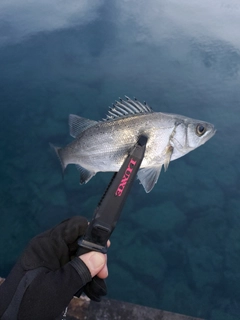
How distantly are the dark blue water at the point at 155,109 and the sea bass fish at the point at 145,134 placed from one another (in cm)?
215

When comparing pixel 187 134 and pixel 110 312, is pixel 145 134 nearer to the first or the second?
pixel 187 134

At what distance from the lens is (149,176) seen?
306 centimetres

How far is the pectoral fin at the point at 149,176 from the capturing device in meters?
3.03

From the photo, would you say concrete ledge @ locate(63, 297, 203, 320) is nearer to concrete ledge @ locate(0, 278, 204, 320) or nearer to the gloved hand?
concrete ledge @ locate(0, 278, 204, 320)

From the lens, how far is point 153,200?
5.23m

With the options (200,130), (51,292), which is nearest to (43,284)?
(51,292)

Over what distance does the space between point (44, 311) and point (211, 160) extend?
15.9 feet

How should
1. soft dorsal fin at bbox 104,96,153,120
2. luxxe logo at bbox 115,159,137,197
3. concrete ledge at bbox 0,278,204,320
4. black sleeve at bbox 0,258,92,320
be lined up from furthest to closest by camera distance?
1. concrete ledge at bbox 0,278,204,320
2. soft dorsal fin at bbox 104,96,153,120
3. luxxe logo at bbox 115,159,137,197
4. black sleeve at bbox 0,258,92,320

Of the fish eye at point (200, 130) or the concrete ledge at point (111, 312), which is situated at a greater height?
the fish eye at point (200, 130)

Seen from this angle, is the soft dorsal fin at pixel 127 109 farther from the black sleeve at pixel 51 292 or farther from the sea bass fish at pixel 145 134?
the black sleeve at pixel 51 292

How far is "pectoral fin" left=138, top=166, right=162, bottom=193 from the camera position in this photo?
3.03 m

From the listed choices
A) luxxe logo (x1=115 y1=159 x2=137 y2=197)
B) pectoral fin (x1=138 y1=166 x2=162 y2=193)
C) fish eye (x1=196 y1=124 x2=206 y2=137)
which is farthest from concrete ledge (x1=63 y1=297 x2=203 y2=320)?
fish eye (x1=196 y1=124 x2=206 y2=137)

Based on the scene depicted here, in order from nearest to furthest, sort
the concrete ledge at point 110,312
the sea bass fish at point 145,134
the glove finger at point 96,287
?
1. the glove finger at point 96,287
2. the sea bass fish at point 145,134
3. the concrete ledge at point 110,312

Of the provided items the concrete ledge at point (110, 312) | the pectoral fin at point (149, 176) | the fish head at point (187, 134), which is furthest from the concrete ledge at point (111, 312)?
the fish head at point (187, 134)
